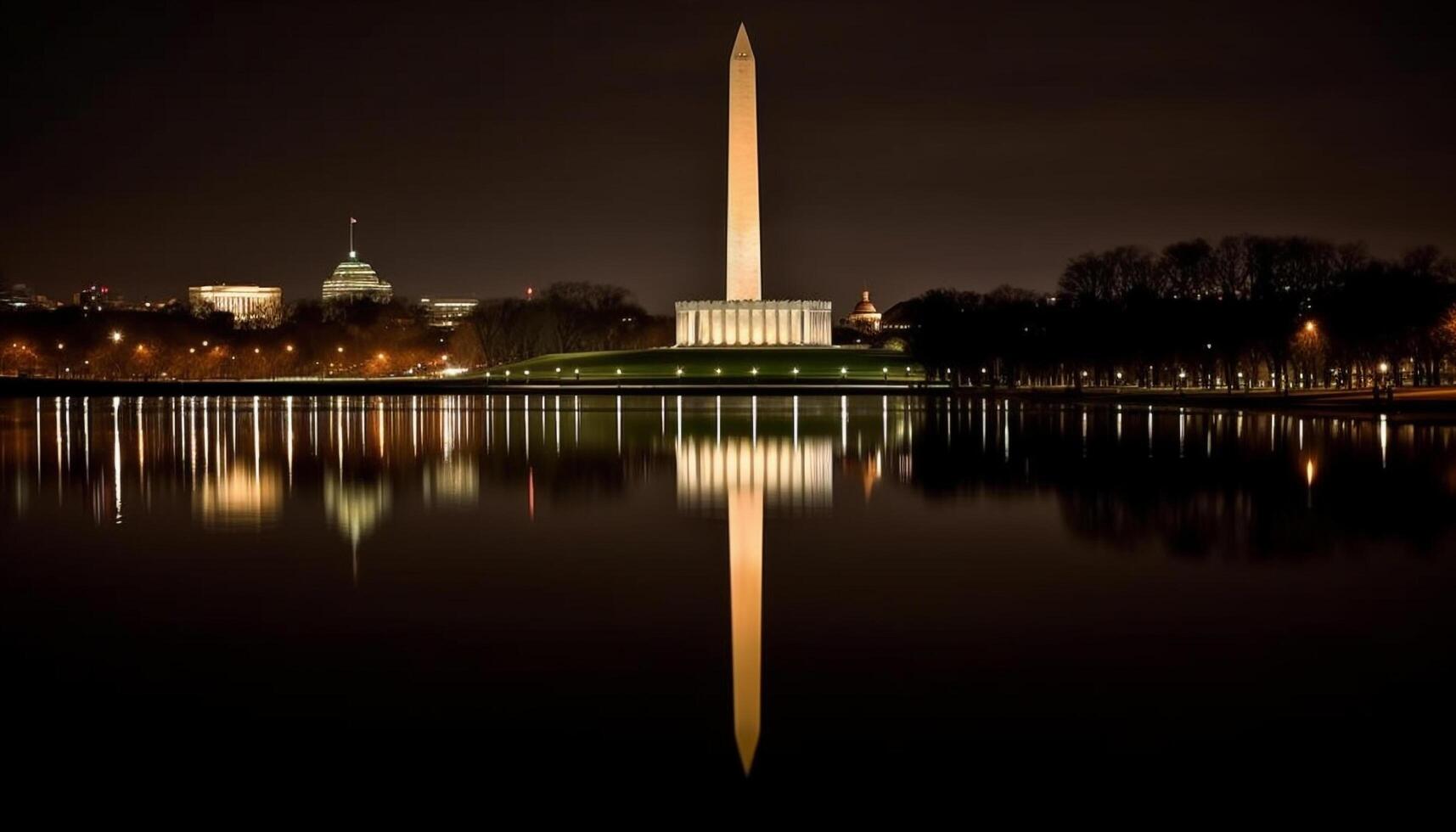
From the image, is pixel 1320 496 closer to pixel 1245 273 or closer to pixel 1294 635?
pixel 1294 635

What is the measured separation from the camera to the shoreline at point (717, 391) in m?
54.8

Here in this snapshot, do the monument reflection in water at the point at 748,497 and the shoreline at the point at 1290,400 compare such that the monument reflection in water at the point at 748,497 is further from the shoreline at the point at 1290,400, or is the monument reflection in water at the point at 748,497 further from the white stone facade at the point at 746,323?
the white stone facade at the point at 746,323

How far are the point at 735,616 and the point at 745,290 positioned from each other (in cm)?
7712

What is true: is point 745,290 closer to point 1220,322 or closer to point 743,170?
point 743,170

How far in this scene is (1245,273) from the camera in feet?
234

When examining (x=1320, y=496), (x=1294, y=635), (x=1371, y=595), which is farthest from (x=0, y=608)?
(x=1320, y=496)

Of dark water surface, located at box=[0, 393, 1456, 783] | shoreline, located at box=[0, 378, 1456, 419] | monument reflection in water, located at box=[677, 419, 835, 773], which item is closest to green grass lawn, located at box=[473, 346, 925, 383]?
shoreline, located at box=[0, 378, 1456, 419]

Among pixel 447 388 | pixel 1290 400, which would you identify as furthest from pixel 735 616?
pixel 447 388

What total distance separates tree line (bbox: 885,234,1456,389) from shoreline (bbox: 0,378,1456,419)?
1.78 metres

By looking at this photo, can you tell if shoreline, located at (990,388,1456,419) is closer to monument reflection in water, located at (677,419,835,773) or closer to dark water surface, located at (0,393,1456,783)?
monument reflection in water, located at (677,419,835,773)

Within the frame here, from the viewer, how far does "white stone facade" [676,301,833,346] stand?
9294cm

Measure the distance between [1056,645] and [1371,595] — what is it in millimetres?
3220

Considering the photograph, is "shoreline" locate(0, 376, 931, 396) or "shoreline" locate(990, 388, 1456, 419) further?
"shoreline" locate(0, 376, 931, 396)

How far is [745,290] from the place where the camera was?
8706 cm
